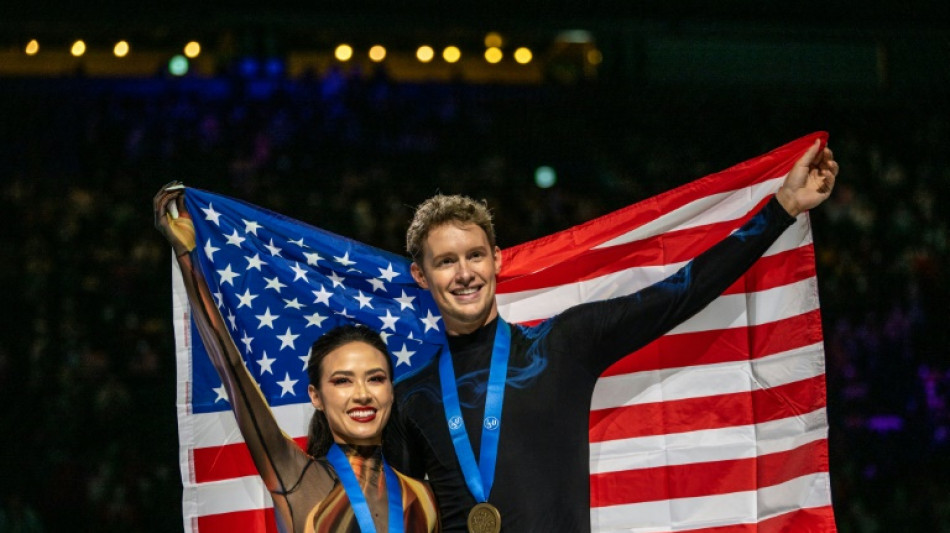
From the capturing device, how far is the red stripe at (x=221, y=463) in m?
5.02

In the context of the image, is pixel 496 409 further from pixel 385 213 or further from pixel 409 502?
pixel 385 213

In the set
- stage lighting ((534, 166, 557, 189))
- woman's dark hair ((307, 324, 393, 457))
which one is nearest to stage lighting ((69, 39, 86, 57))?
stage lighting ((534, 166, 557, 189))

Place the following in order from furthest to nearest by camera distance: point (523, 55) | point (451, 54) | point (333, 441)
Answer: point (523, 55) → point (451, 54) → point (333, 441)

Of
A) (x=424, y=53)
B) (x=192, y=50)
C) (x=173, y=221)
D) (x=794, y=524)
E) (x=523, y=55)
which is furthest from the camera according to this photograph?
(x=523, y=55)

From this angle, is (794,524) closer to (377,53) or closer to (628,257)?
(628,257)

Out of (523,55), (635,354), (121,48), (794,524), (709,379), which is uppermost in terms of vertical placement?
(523,55)

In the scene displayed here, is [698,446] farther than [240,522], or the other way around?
[698,446]

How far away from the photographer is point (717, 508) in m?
5.04

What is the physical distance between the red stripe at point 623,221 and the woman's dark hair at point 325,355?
119 centimetres

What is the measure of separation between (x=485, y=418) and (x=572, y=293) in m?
1.37

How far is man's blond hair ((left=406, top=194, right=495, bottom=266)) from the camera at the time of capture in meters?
4.28

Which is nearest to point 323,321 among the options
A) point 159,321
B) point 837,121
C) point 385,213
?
point 159,321

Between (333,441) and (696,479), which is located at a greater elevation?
(333,441)

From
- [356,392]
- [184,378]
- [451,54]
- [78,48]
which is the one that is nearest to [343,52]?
[451,54]
